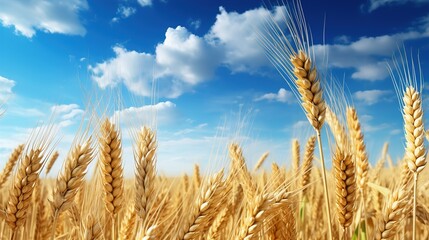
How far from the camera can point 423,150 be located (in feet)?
7.68

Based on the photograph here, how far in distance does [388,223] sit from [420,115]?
67 cm

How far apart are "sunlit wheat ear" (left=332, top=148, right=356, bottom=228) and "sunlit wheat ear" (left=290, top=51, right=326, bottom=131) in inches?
10.2

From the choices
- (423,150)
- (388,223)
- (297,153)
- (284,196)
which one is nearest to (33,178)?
(284,196)

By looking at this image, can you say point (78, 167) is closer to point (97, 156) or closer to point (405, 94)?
point (97, 156)

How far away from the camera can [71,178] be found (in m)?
2.27

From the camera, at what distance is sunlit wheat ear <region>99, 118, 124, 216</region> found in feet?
7.41

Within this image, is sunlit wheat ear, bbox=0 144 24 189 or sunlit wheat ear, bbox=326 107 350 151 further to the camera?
→ sunlit wheat ear, bbox=0 144 24 189

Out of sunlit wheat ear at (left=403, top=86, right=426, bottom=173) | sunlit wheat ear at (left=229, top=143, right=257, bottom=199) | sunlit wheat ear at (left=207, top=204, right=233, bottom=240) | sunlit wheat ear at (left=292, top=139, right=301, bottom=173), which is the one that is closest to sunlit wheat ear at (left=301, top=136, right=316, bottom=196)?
sunlit wheat ear at (left=292, top=139, right=301, bottom=173)

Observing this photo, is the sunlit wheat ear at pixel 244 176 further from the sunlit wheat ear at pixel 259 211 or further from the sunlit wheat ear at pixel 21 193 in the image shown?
the sunlit wheat ear at pixel 21 193

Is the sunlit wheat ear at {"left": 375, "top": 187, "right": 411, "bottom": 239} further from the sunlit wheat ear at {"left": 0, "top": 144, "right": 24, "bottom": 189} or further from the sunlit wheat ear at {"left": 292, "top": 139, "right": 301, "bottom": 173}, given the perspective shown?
the sunlit wheat ear at {"left": 0, "top": 144, "right": 24, "bottom": 189}

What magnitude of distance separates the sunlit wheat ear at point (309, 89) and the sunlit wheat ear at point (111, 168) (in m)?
1.05

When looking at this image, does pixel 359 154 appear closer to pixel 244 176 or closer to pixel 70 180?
pixel 244 176

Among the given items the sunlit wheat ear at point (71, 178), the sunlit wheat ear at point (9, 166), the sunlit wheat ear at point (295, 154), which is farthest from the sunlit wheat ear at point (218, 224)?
the sunlit wheat ear at point (9, 166)

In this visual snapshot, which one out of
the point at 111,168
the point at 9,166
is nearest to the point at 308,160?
the point at 111,168
